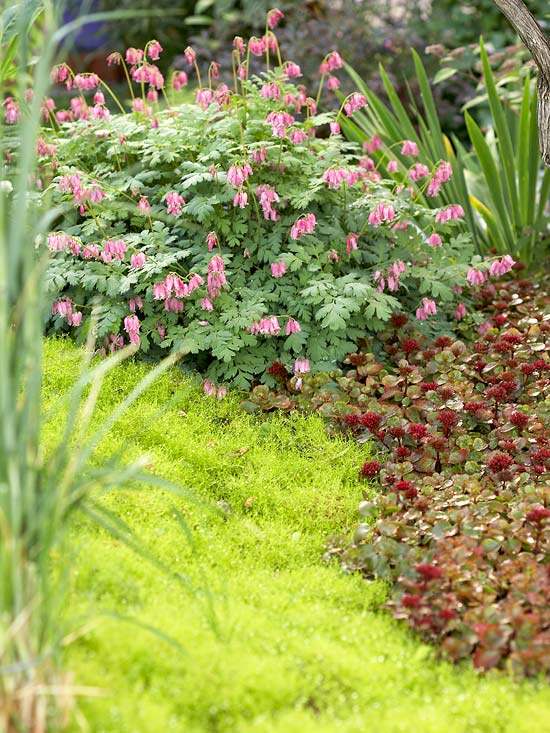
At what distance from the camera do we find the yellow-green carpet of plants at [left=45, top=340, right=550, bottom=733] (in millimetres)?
2469

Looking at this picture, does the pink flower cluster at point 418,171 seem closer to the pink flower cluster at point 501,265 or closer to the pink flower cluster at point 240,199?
the pink flower cluster at point 501,265

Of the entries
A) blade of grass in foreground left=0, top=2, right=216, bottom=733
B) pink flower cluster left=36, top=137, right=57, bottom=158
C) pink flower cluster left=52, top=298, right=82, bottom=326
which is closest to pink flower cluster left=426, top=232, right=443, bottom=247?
pink flower cluster left=52, top=298, right=82, bottom=326

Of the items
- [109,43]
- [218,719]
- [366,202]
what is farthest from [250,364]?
[109,43]

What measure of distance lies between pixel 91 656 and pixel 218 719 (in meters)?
0.36

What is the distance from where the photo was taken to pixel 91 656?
2.50 meters

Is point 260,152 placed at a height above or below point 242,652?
above

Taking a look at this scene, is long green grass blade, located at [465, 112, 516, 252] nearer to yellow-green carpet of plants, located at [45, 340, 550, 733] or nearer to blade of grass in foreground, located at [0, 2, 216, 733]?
yellow-green carpet of plants, located at [45, 340, 550, 733]

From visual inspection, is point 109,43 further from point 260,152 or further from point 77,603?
point 77,603

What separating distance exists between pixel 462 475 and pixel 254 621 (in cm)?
113

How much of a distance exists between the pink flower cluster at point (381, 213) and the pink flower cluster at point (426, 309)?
43cm

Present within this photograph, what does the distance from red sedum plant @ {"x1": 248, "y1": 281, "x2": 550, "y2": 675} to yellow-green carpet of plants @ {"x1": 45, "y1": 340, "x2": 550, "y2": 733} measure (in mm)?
98

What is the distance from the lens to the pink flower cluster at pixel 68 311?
167 inches

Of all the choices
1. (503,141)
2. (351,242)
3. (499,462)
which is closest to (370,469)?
(499,462)

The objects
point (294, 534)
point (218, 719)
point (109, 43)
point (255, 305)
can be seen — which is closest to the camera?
point (218, 719)
